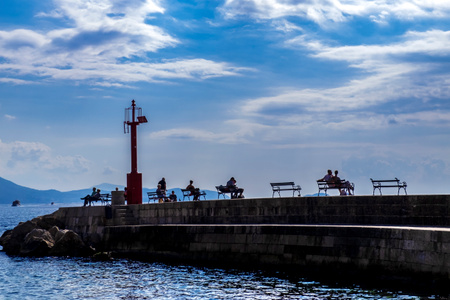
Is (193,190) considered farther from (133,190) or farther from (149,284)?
(149,284)

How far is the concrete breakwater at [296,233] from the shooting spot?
49.1 ft

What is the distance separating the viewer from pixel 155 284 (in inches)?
698

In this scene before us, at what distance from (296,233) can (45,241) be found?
43.3 feet

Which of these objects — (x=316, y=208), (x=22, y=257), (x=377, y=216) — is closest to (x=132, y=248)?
(x=22, y=257)

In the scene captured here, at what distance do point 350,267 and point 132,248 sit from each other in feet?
33.4

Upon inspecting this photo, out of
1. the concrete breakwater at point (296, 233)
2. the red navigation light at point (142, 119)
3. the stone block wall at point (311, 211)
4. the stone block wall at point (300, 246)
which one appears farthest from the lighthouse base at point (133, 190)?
the stone block wall at point (300, 246)

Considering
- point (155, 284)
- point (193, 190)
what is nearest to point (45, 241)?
point (193, 190)

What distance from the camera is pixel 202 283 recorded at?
1731cm

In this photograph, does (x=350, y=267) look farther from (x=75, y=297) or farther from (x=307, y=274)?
(x=75, y=297)

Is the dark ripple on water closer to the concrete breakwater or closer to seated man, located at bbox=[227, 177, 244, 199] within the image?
the concrete breakwater

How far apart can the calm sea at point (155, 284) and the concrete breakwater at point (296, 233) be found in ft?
2.43

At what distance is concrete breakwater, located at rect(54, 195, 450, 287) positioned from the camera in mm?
14953

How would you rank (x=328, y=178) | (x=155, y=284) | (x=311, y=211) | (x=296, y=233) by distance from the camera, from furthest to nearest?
(x=328, y=178) < (x=311, y=211) < (x=296, y=233) < (x=155, y=284)

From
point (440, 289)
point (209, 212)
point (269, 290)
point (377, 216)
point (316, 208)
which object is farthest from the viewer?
point (209, 212)
